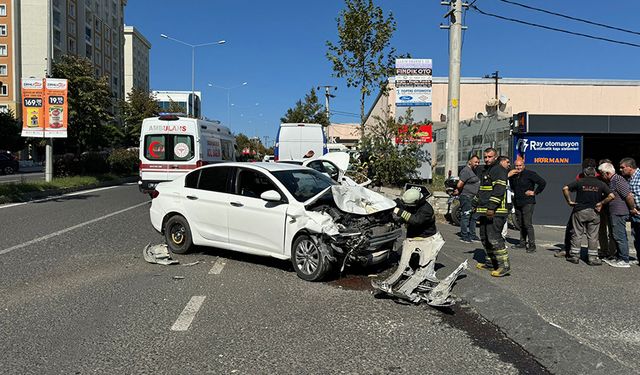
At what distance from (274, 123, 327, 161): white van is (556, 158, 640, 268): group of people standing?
11.4 meters

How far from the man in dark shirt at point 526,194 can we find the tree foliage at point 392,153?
773cm

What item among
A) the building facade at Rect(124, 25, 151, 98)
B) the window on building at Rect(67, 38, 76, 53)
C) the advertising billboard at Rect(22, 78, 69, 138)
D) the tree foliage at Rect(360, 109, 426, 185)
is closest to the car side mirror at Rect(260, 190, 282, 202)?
the tree foliage at Rect(360, 109, 426, 185)

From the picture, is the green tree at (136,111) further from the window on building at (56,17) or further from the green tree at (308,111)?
the window on building at (56,17)

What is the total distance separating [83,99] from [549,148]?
19640 millimetres

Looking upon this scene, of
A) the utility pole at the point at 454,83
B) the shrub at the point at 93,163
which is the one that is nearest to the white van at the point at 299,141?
the utility pole at the point at 454,83

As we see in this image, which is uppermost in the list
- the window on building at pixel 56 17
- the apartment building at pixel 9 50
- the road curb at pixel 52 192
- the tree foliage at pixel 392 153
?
the window on building at pixel 56 17

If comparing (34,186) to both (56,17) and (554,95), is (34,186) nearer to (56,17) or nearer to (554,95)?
(554,95)

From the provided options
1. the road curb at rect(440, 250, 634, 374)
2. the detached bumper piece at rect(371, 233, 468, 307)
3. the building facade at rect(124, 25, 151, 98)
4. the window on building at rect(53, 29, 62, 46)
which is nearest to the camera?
the road curb at rect(440, 250, 634, 374)

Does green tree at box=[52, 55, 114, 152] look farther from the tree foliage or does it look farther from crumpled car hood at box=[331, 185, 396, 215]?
crumpled car hood at box=[331, 185, 396, 215]

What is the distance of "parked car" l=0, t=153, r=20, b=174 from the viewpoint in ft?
120

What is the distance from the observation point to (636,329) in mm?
4930

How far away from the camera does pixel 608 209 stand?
8.09 meters

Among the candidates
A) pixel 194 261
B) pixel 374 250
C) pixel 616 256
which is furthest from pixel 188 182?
pixel 616 256

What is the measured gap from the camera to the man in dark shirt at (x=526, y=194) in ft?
29.5
